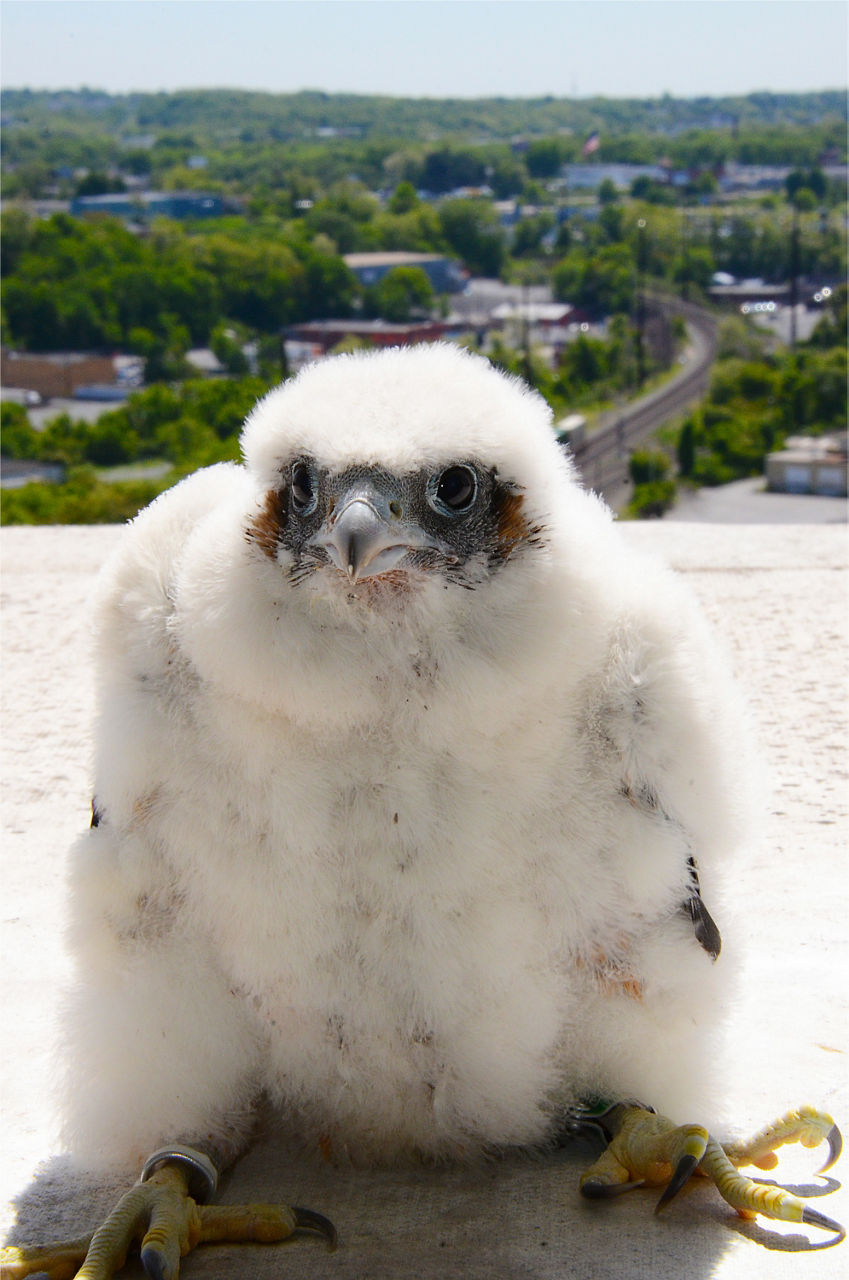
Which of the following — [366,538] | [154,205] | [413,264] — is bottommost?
[366,538]

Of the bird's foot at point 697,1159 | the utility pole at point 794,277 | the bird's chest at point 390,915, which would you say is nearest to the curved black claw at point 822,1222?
the bird's foot at point 697,1159

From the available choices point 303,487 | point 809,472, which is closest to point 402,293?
point 809,472

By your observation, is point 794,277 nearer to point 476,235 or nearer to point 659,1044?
point 476,235

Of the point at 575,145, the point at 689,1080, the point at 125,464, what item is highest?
the point at 575,145

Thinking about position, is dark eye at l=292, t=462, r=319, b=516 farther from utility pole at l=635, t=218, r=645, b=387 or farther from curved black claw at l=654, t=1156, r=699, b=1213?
utility pole at l=635, t=218, r=645, b=387

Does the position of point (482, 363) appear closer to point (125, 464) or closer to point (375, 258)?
point (125, 464)

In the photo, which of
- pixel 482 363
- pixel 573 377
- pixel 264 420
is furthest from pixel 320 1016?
pixel 573 377
